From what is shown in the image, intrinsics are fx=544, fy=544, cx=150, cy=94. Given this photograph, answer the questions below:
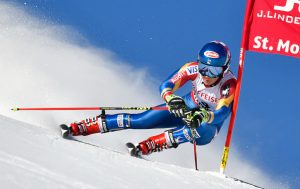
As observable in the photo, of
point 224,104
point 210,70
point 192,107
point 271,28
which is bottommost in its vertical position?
point 192,107

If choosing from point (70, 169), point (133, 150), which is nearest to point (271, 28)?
point (133, 150)

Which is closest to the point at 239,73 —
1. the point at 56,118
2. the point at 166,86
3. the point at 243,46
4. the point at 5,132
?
the point at 243,46

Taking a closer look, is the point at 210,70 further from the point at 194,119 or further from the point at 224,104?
the point at 194,119

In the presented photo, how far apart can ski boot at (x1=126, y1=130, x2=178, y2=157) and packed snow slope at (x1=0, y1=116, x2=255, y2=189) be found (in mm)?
1322

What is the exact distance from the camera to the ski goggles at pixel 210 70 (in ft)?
18.1

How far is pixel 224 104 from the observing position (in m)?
5.52

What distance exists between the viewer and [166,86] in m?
5.69

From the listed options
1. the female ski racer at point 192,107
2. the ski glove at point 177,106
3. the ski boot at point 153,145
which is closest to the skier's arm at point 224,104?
the female ski racer at point 192,107

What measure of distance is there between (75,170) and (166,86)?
10.3ft

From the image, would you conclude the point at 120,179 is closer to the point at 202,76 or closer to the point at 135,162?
the point at 135,162

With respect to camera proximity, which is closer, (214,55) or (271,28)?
(214,55)

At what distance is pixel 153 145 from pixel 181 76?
0.81 meters

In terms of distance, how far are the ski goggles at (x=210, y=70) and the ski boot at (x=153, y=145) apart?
0.70 m

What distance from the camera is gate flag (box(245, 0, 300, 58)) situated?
586 cm
